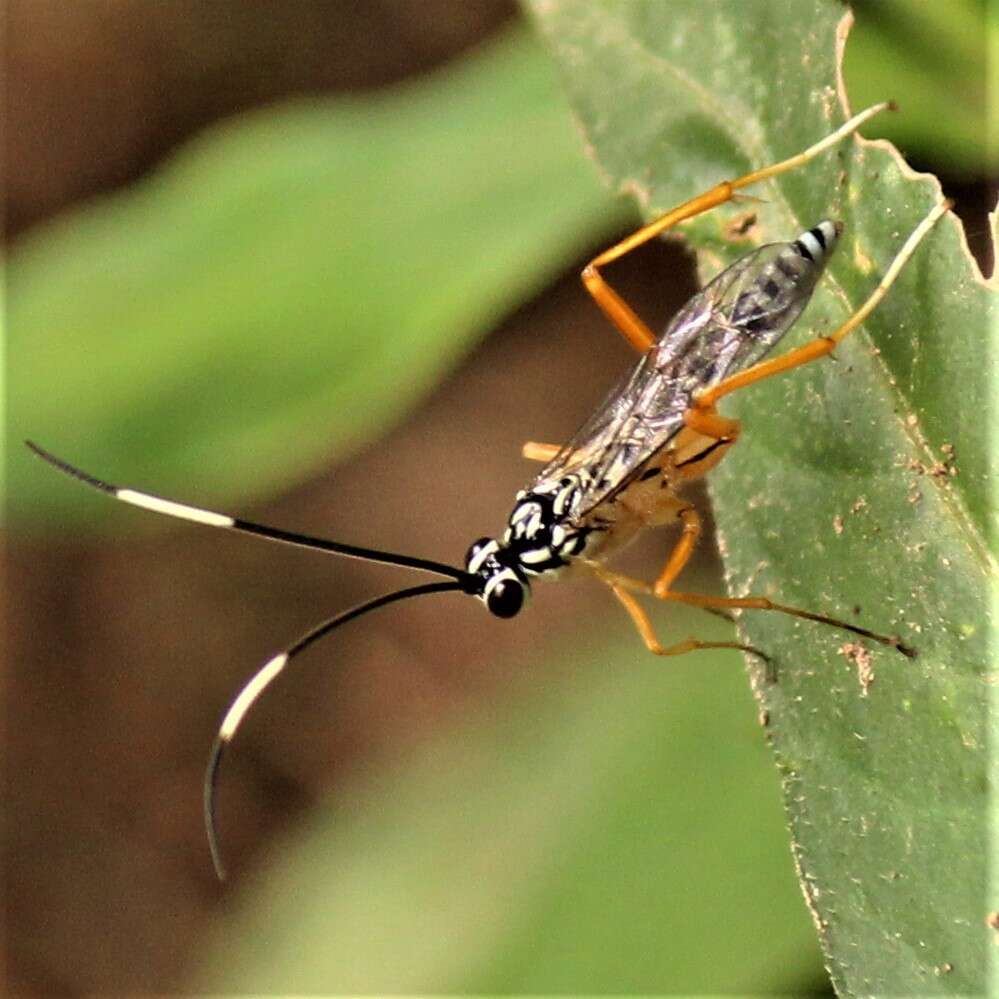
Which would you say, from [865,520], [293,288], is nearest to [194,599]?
[293,288]

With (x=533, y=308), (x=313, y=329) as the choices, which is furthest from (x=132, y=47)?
(x=313, y=329)

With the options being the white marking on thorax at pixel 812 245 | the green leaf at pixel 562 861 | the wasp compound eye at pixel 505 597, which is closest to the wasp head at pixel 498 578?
the wasp compound eye at pixel 505 597

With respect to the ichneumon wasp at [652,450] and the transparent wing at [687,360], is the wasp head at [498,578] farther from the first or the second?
the transparent wing at [687,360]

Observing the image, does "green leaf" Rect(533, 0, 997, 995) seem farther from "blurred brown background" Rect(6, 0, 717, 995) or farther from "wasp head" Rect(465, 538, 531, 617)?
"blurred brown background" Rect(6, 0, 717, 995)

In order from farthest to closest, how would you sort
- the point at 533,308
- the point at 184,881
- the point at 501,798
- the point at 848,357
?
the point at 184,881 → the point at 533,308 → the point at 501,798 → the point at 848,357

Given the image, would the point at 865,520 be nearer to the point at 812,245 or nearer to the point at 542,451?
the point at 812,245

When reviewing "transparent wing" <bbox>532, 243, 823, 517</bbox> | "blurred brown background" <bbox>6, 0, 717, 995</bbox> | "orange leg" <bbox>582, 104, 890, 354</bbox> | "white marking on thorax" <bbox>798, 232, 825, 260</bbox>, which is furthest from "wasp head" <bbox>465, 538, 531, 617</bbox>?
"blurred brown background" <bbox>6, 0, 717, 995</bbox>

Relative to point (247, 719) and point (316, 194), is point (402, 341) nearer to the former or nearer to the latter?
point (316, 194)
